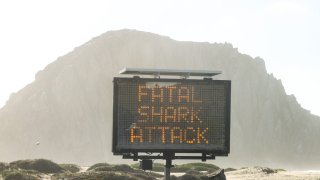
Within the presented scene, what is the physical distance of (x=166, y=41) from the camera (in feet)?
529

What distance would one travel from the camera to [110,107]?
152 m

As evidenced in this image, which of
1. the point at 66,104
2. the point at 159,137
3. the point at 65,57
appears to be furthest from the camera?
the point at 65,57

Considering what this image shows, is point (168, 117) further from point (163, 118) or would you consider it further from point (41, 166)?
point (41, 166)

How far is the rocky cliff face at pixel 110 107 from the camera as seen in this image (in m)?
143

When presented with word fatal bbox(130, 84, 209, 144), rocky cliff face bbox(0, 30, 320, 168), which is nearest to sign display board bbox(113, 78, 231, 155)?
word fatal bbox(130, 84, 209, 144)

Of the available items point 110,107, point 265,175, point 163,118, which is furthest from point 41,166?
point 110,107

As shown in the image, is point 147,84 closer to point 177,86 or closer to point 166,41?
point 177,86

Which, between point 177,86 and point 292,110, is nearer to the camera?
point 177,86

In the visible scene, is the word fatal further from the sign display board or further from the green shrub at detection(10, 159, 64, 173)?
the green shrub at detection(10, 159, 64, 173)

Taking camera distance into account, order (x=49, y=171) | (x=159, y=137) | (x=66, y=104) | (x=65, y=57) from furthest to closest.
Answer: (x=65, y=57)
(x=66, y=104)
(x=49, y=171)
(x=159, y=137)

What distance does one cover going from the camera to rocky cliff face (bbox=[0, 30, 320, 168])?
14275 cm

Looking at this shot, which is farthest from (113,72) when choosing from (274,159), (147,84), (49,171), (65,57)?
(147,84)

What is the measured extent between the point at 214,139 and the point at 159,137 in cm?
220

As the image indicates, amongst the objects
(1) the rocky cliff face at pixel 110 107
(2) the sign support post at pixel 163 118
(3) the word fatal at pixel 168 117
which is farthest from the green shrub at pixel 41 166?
(1) the rocky cliff face at pixel 110 107
